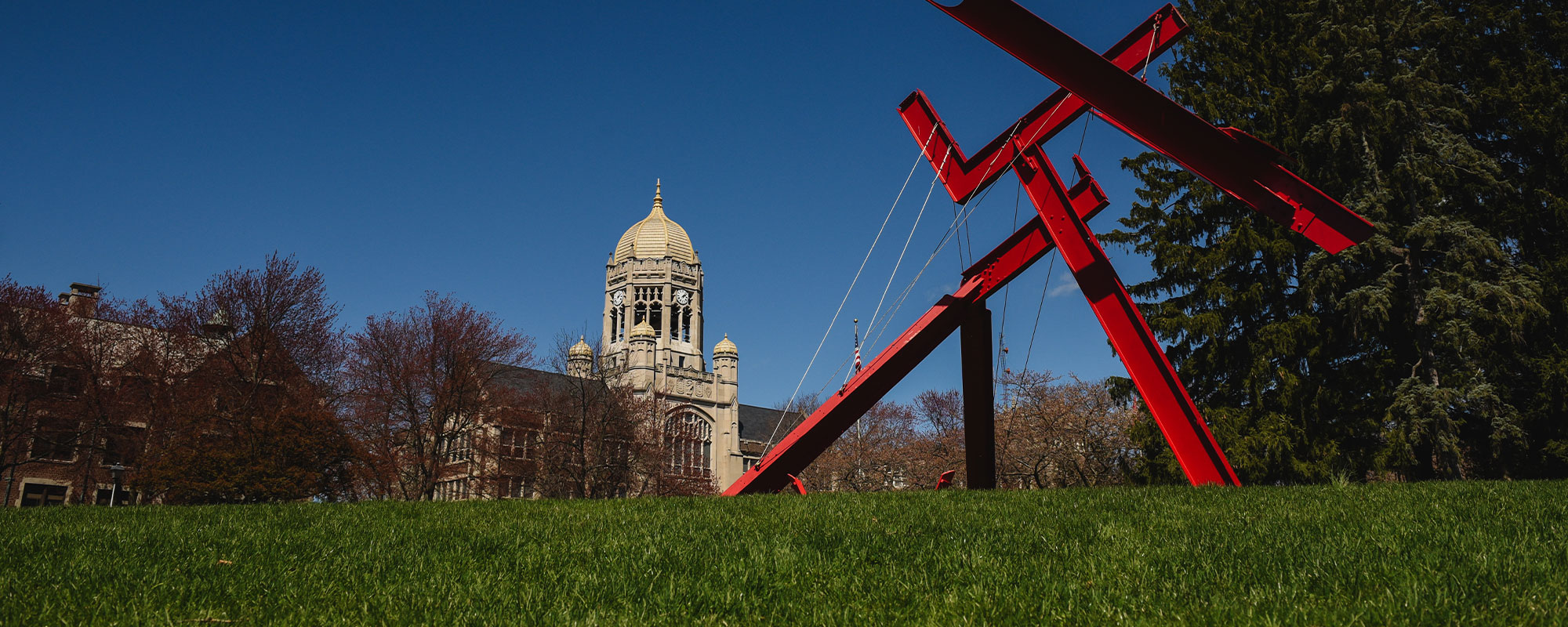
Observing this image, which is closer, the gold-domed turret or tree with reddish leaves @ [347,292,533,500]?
tree with reddish leaves @ [347,292,533,500]

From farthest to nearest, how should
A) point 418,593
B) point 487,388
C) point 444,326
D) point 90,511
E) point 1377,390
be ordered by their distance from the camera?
point 487,388, point 444,326, point 1377,390, point 90,511, point 418,593

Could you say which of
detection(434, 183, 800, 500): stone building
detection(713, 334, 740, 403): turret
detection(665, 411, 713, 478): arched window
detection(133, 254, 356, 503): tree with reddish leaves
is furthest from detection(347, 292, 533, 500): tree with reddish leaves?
detection(713, 334, 740, 403): turret

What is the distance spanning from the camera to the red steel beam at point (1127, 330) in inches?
437

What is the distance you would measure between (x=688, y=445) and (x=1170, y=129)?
176 ft

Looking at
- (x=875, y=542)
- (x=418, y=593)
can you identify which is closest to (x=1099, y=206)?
(x=875, y=542)

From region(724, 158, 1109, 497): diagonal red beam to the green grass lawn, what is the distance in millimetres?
4831

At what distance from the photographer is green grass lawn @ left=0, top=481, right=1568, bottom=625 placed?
12.5ft

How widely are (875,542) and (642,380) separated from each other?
73.0m

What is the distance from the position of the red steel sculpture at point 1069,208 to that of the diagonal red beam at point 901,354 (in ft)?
0.06

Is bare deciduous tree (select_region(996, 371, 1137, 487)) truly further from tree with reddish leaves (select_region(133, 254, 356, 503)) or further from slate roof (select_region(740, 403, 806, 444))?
slate roof (select_region(740, 403, 806, 444))

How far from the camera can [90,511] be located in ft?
31.7

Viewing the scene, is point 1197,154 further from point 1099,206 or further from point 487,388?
point 487,388

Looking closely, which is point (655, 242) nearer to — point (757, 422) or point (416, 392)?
point (757, 422)

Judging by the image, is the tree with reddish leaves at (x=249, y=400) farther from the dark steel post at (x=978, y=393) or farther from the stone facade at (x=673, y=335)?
the stone facade at (x=673, y=335)
